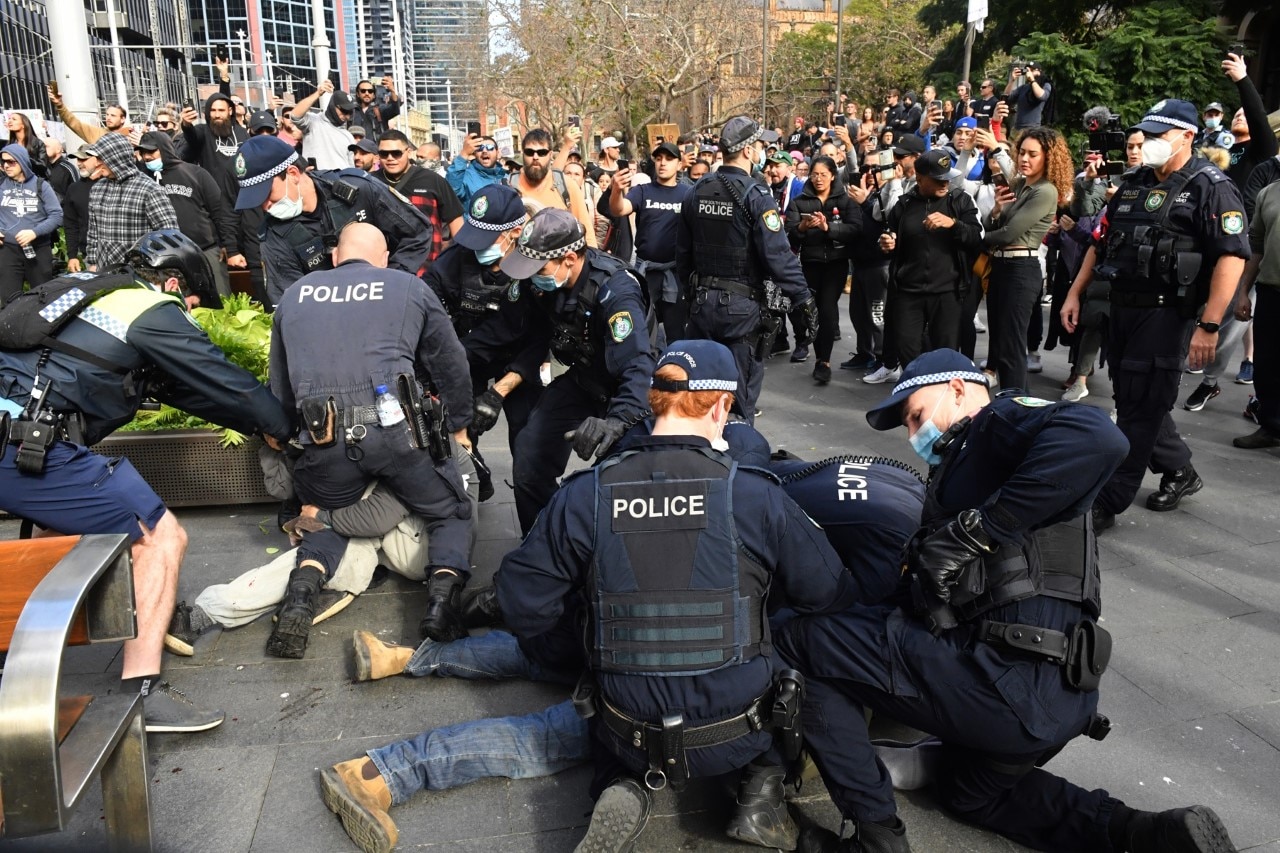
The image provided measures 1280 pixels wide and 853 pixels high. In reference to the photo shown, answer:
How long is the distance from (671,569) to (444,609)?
5.81 feet

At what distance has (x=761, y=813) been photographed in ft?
9.81

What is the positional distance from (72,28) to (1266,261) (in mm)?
16172

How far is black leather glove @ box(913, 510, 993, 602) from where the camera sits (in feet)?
8.71

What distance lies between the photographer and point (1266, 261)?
6164mm

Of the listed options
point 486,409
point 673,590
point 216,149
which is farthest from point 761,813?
point 216,149

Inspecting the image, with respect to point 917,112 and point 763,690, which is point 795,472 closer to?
point 763,690

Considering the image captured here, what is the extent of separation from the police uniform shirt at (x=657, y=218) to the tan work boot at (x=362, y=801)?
549cm

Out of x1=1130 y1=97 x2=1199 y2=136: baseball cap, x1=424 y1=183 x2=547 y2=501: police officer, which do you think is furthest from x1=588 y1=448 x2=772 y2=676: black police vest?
x1=1130 y1=97 x2=1199 y2=136: baseball cap

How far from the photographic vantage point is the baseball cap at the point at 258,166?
5906 millimetres

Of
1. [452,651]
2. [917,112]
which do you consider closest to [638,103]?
[917,112]

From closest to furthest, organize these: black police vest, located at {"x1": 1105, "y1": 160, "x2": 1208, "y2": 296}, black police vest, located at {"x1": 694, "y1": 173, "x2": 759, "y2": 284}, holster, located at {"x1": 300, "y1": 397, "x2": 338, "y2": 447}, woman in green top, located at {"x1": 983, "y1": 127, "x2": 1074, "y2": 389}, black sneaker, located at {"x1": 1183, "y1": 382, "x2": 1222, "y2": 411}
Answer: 1. holster, located at {"x1": 300, "y1": 397, "x2": 338, "y2": 447}
2. black police vest, located at {"x1": 1105, "y1": 160, "x2": 1208, "y2": 296}
3. black police vest, located at {"x1": 694, "y1": 173, "x2": 759, "y2": 284}
4. woman in green top, located at {"x1": 983, "y1": 127, "x2": 1074, "y2": 389}
5. black sneaker, located at {"x1": 1183, "y1": 382, "x2": 1222, "y2": 411}

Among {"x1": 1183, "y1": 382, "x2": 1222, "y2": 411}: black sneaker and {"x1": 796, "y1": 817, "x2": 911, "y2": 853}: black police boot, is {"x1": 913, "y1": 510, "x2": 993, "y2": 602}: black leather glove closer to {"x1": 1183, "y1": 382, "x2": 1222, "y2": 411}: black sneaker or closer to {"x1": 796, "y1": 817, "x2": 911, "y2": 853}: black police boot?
{"x1": 796, "y1": 817, "x2": 911, "y2": 853}: black police boot

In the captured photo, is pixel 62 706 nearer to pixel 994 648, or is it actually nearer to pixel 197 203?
pixel 994 648

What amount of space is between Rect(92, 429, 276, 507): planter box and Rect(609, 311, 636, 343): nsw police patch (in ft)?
7.88
